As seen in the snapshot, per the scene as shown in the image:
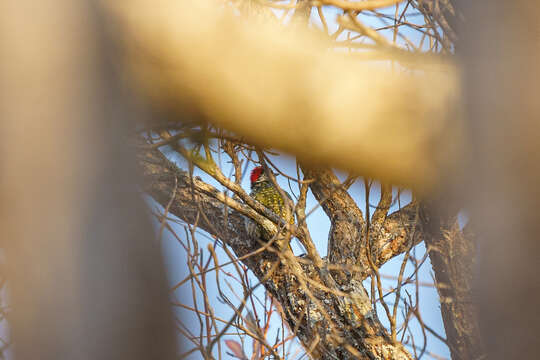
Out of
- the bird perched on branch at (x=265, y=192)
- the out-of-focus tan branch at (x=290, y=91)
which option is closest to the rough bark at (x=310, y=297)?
the bird perched on branch at (x=265, y=192)

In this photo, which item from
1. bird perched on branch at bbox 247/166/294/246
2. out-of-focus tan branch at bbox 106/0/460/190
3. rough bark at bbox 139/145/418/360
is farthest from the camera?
bird perched on branch at bbox 247/166/294/246

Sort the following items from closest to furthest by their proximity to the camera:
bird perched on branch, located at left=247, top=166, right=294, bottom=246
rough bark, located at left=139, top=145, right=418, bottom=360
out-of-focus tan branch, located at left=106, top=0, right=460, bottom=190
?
out-of-focus tan branch, located at left=106, top=0, right=460, bottom=190 < rough bark, located at left=139, top=145, right=418, bottom=360 < bird perched on branch, located at left=247, top=166, right=294, bottom=246

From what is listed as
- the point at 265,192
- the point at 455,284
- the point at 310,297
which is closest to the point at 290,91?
the point at 310,297

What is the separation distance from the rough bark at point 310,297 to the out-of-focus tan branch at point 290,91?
61cm

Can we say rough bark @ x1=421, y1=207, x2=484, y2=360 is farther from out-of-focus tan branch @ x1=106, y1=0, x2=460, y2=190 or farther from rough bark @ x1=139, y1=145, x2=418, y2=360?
out-of-focus tan branch @ x1=106, y1=0, x2=460, y2=190

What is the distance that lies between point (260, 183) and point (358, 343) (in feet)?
2.12

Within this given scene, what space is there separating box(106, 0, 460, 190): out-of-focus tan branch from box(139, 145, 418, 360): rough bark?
61 centimetres

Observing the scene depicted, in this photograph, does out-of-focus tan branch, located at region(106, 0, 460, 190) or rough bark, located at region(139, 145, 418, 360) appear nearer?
out-of-focus tan branch, located at region(106, 0, 460, 190)

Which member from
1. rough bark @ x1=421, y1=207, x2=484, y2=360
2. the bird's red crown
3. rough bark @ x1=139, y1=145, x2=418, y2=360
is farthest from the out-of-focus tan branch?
the bird's red crown

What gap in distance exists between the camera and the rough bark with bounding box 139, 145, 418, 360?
3.60ft

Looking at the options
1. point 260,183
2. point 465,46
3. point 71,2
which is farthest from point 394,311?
point 71,2

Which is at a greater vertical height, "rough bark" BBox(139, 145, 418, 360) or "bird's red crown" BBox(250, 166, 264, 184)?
"bird's red crown" BBox(250, 166, 264, 184)

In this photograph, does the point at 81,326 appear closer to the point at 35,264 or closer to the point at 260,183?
the point at 35,264

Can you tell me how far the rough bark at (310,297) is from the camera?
1.10 m
